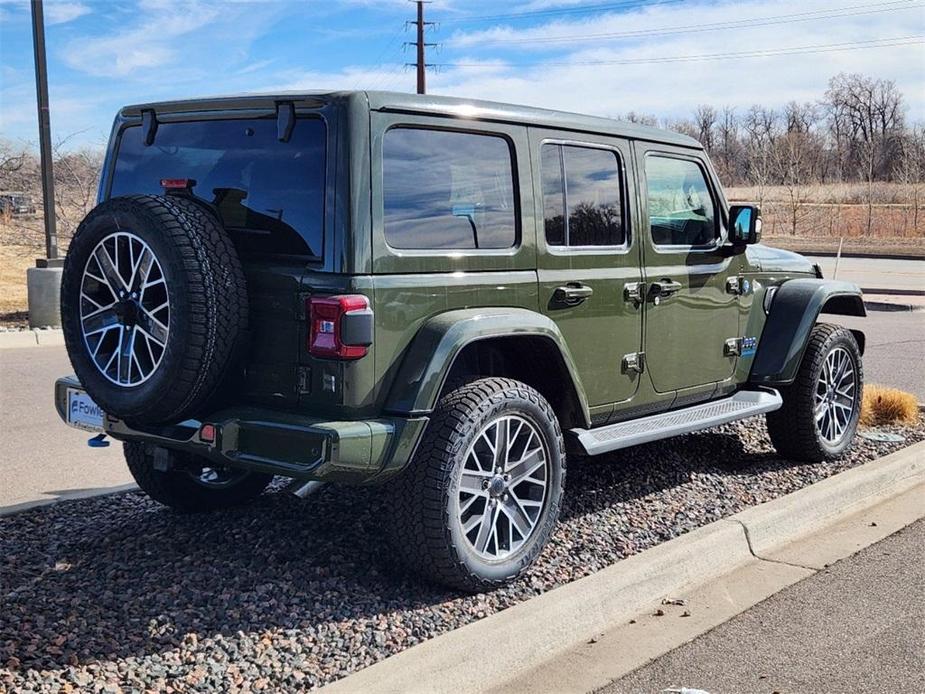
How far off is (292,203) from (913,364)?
904 cm

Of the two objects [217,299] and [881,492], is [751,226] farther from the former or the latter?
[217,299]

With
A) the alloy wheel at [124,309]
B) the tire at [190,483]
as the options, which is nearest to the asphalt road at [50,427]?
the tire at [190,483]

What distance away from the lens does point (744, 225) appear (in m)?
5.80

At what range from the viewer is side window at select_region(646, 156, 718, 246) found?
17.9ft

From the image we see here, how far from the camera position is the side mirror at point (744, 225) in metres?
5.78

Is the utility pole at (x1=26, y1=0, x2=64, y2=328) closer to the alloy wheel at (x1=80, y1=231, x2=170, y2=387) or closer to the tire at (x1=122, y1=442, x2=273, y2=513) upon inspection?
the tire at (x1=122, y1=442, x2=273, y2=513)

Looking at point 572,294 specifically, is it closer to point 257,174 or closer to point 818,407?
point 257,174

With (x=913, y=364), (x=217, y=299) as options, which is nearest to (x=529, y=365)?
(x=217, y=299)

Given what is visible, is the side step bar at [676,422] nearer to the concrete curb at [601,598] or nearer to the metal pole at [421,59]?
the concrete curb at [601,598]

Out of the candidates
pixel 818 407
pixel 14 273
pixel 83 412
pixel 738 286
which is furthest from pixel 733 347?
pixel 14 273

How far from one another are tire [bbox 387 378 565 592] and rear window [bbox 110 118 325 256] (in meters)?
0.88

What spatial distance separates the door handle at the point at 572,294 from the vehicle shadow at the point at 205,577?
113 centimetres

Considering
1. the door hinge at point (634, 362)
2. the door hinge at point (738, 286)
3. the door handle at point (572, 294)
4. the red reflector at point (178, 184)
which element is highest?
the red reflector at point (178, 184)

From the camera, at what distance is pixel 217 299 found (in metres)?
3.85
